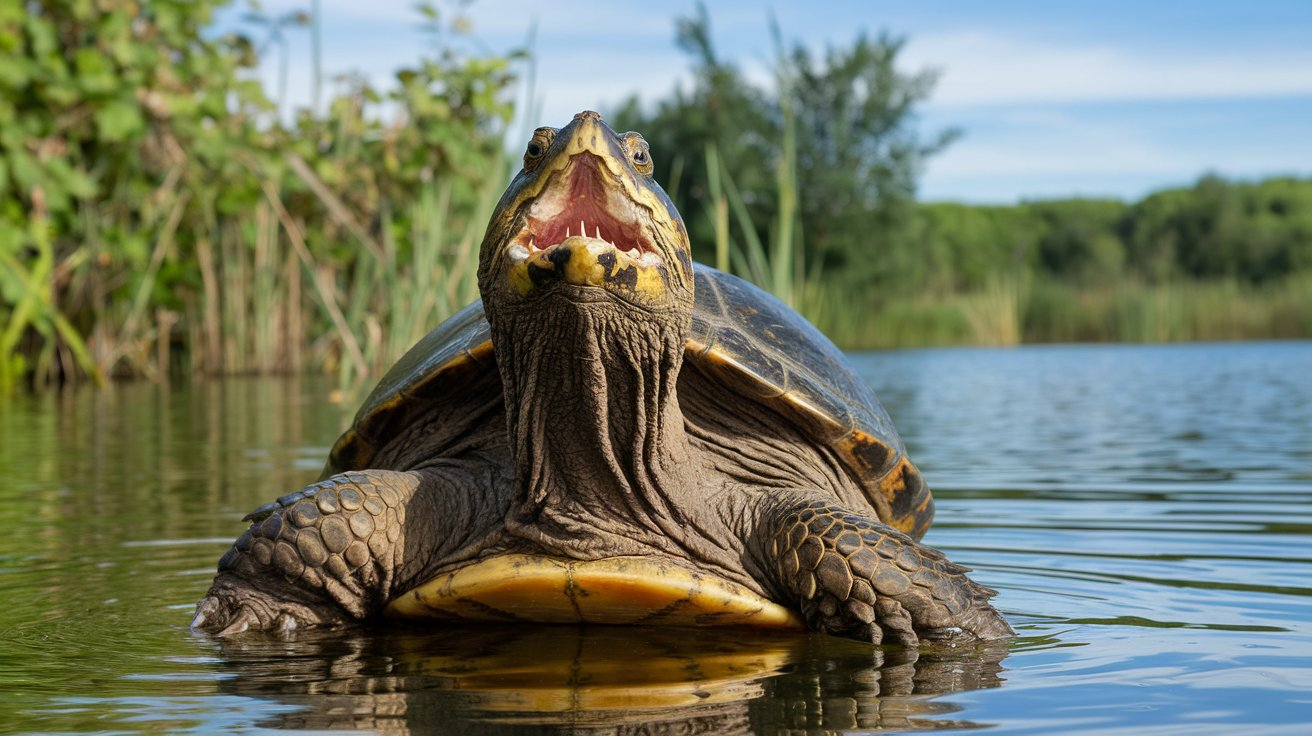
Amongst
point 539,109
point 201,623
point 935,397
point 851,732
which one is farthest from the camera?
point 935,397

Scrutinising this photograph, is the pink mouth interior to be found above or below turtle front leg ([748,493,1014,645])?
above

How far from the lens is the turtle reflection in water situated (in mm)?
2006

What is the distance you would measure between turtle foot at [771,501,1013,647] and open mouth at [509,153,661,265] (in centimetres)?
71

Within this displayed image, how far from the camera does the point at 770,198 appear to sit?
4025 cm

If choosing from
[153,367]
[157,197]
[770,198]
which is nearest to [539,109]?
[157,197]

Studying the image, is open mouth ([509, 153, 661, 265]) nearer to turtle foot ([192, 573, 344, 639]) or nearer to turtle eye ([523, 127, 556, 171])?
turtle eye ([523, 127, 556, 171])

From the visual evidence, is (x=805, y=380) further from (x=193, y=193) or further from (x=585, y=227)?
(x=193, y=193)

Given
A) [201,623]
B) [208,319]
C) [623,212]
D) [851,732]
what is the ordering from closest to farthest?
[851,732] → [623,212] → [201,623] → [208,319]

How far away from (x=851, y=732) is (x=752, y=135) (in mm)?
41498

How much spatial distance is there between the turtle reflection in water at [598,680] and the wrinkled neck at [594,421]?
10.0 inches

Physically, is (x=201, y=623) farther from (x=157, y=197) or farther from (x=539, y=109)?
(x=157, y=197)

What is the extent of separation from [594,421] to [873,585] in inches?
27.0

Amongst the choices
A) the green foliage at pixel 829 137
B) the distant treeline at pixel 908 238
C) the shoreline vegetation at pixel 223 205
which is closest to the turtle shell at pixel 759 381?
the shoreline vegetation at pixel 223 205

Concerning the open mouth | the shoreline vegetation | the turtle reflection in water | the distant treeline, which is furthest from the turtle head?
the distant treeline
